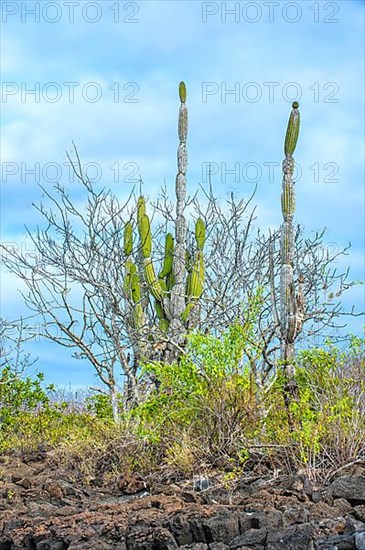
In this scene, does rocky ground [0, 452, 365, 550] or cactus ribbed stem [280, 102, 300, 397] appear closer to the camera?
rocky ground [0, 452, 365, 550]

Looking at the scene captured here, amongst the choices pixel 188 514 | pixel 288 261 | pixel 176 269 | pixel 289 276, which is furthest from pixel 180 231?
pixel 188 514

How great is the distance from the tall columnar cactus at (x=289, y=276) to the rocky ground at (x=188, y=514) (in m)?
1.85

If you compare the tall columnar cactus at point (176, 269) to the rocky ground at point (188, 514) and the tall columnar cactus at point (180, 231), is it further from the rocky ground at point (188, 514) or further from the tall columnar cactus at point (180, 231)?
the rocky ground at point (188, 514)

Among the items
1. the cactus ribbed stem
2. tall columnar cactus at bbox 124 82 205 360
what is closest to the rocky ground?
the cactus ribbed stem

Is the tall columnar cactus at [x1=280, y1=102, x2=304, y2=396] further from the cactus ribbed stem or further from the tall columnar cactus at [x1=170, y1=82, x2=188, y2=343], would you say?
the tall columnar cactus at [x1=170, y1=82, x2=188, y2=343]

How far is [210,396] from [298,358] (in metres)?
1.18

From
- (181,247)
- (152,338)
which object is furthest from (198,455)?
(181,247)

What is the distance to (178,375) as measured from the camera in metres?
9.01

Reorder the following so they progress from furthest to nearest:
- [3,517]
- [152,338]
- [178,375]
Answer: [152,338] → [178,375] → [3,517]

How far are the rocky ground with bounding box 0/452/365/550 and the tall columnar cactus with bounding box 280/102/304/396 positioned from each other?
1850 mm

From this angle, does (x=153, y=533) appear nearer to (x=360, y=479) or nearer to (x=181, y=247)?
(x=360, y=479)

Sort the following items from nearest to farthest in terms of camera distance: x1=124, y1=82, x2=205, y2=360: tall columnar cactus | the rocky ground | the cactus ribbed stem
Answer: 1. the rocky ground
2. the cactus ribbed stem
3. x1=124, y1=82, x2=205, y2=360: tall columnar cactus

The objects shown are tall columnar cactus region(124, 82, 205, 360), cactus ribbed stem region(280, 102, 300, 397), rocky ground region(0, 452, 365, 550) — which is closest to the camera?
rocky ground region(0, 452, 365, 550)

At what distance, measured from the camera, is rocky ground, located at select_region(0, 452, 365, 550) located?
607cm
